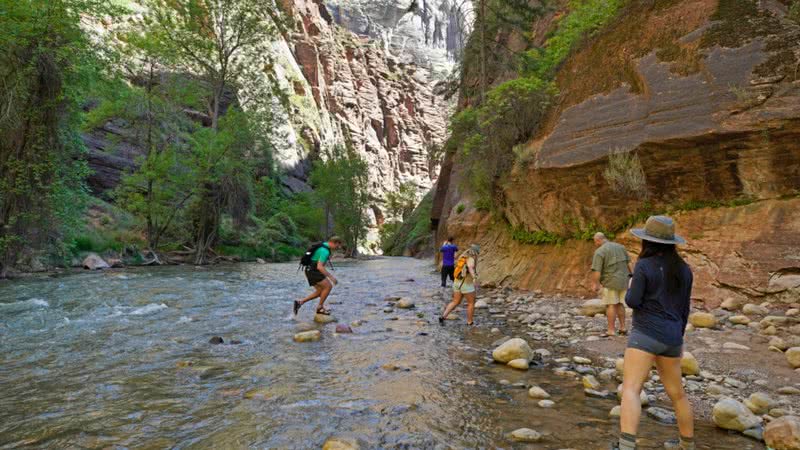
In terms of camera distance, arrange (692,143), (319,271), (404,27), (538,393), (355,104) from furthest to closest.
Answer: (404,27) → (355,104) → (319,271) → (692,143) → (538,393)

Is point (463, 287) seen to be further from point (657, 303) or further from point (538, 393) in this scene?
point (657, 303)

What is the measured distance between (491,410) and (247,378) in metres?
2.97

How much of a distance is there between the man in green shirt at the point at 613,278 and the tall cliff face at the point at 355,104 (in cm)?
5103

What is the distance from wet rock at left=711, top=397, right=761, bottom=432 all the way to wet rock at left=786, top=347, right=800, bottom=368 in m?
1.73

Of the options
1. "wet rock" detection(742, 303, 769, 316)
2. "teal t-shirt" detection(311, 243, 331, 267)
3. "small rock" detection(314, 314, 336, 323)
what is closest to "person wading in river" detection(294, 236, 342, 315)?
"teal t-shirt" detection(311, 243, 331, 267)

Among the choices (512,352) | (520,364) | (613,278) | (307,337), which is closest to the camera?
(520,364)

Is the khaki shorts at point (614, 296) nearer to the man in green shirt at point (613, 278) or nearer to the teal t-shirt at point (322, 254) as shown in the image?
the man in green shirt at point (613, 278)

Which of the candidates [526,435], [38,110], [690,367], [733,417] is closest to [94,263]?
[38,110]

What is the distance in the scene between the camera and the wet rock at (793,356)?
199 inches

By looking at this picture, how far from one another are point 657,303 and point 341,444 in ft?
9.06

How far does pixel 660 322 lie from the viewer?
338 centimetres

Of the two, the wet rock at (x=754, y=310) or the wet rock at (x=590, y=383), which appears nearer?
the wet rock at (x=590, y=383)

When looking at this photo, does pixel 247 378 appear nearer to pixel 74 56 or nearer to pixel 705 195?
pixel 705 195

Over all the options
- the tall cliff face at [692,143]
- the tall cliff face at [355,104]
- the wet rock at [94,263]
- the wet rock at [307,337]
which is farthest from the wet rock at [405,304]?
the tall cliff face at [355,104]
